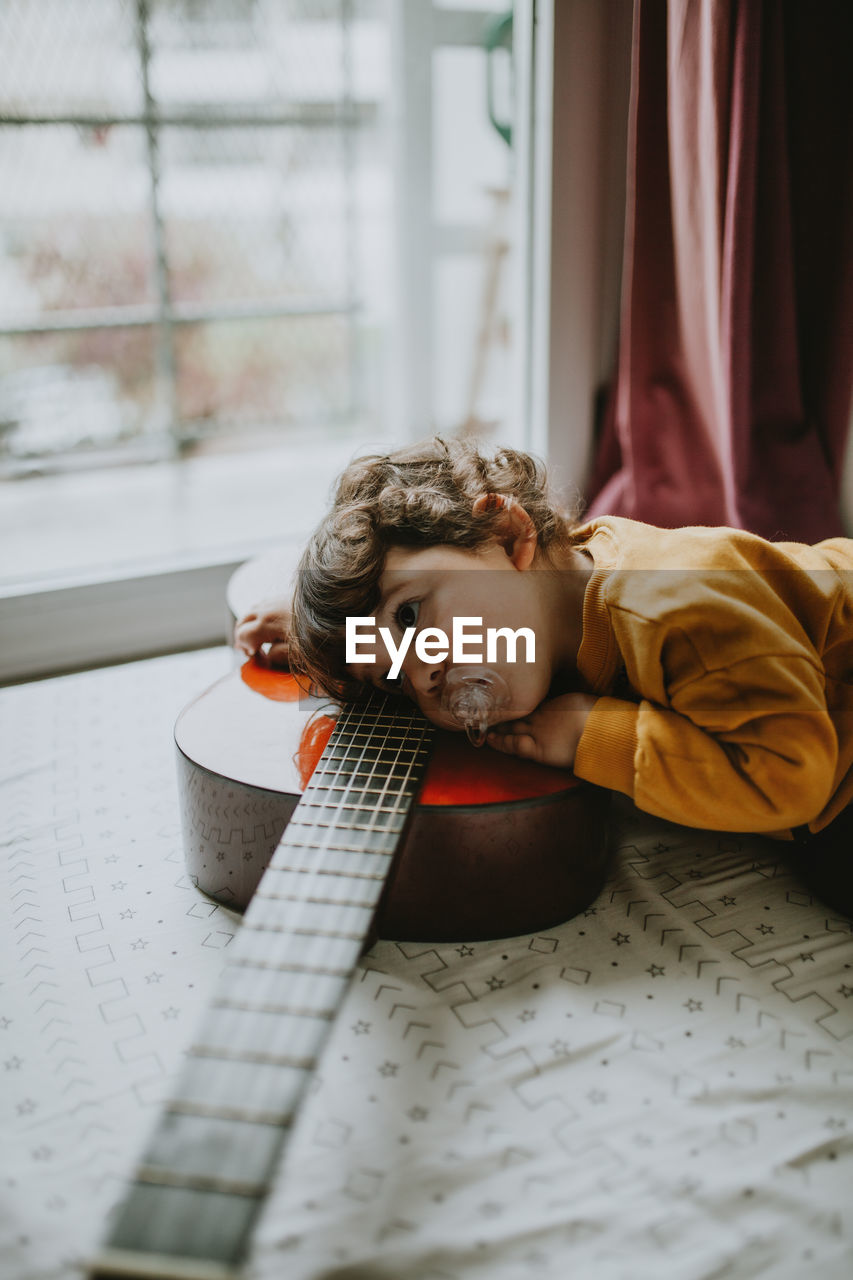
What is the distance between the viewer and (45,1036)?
80 centimetres

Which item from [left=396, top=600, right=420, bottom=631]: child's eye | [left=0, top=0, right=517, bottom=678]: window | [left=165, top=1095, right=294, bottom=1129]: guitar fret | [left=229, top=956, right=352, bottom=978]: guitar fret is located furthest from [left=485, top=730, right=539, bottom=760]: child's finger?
[left=0, top=0, right=517, bottom=678]: window

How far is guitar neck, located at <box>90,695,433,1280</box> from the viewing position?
0.47 meters

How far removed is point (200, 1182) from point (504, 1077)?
12.4 inches

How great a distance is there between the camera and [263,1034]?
59 cm

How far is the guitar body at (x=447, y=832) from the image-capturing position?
858 mm

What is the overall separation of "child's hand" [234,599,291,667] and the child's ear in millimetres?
321

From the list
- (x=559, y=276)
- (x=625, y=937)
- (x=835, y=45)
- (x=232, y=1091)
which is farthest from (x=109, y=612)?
(x=835, y=45)

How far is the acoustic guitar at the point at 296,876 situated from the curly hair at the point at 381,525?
0.09m

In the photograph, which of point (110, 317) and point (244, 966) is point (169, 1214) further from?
point (110, 317)

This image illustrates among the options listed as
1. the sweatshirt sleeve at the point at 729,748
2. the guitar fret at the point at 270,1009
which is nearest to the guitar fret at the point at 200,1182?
the guitar fret at the point at 270,1009

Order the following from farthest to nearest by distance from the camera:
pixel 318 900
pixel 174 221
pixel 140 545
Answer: pixel 174 221 → pixel 140 545 → pixel 318 900

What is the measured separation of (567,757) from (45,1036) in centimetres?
52

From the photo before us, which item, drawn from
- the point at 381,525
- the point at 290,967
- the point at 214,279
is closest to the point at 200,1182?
the point at 290,967

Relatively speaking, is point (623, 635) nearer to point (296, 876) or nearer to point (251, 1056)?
point (296, 876)
